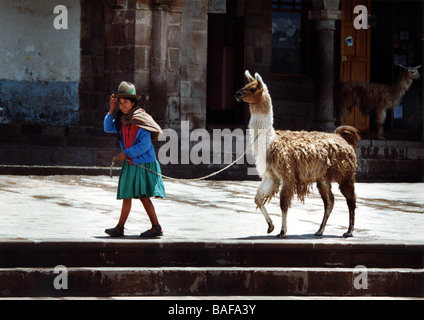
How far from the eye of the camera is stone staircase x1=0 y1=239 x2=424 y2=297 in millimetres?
7234

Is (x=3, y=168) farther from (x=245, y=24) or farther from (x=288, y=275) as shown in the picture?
(x=288, y=275)

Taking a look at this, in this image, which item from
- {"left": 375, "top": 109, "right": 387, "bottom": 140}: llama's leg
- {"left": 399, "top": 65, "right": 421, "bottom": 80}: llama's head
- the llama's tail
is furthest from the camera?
{"left": 399, "top": 65, "right": 421, "bottom": 80}: llama's head

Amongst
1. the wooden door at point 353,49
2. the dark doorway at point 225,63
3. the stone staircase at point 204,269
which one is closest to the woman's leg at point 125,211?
the stone staircase at point 204,269

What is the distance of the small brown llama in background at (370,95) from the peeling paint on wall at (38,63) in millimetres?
5812

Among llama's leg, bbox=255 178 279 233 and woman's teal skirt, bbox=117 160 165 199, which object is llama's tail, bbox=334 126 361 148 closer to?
llama's leg, bbox=255 178 279 233

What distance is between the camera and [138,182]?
7965 millimetres

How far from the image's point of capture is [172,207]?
1092cm

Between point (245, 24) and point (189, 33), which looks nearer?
point (189, 33)

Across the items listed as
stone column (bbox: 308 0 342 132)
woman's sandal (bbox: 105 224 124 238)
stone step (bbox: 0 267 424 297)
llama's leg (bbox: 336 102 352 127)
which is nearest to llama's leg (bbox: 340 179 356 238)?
stone step (bbox: 0 267 424 297)

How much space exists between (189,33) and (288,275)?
36.4 feet

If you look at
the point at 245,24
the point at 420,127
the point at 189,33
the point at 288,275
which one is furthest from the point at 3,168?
the point at 420,127

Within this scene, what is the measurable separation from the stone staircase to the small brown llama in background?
1215cm

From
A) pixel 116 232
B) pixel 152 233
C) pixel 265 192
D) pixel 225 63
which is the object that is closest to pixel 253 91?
pixel 265 192

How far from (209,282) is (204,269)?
11 cm
